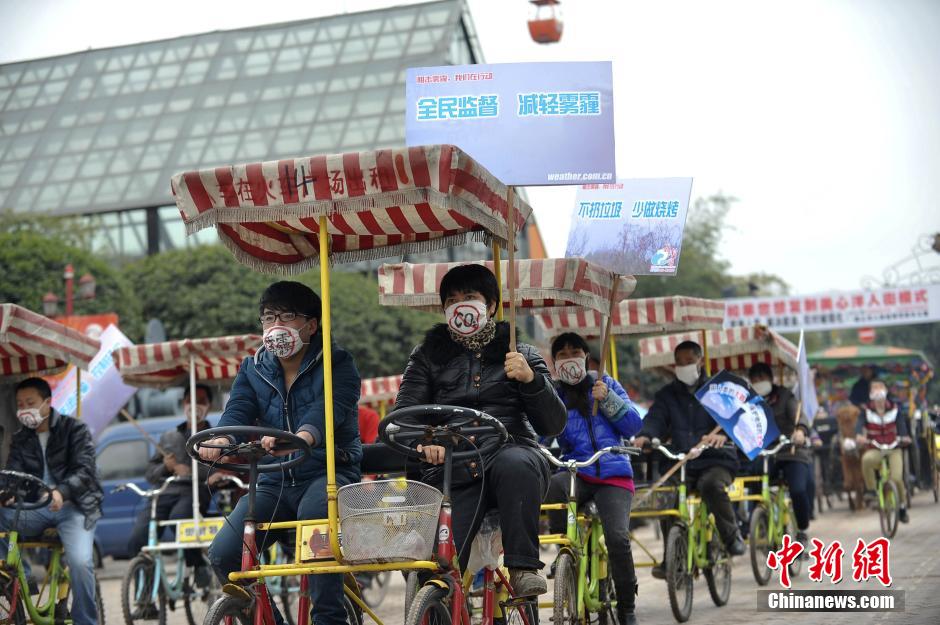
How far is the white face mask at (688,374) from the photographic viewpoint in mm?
11938

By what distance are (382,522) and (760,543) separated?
784cm

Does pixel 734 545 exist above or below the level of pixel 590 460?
below

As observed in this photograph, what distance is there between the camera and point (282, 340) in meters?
6.38

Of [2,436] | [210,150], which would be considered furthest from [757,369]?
[210,150]

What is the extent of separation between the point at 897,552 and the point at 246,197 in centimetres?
1090

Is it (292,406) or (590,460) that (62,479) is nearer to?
(590,460)

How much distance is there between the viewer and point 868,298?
45.5m

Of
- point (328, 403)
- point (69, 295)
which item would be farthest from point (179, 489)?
point (69, 295)

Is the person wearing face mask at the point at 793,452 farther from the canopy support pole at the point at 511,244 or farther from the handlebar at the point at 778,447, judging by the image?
the canopy support pole at the point at 511,244

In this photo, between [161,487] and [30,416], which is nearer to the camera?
[30,416]

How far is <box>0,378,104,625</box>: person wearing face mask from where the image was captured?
9.49 metres

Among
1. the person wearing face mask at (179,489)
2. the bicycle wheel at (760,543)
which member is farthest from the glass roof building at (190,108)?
the bicycle wheel at (760,543)

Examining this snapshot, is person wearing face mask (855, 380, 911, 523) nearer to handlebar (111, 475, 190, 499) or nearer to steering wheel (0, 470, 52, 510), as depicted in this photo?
handlebar (111, 475, 190, 499)

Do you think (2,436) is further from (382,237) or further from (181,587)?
(382,237)
